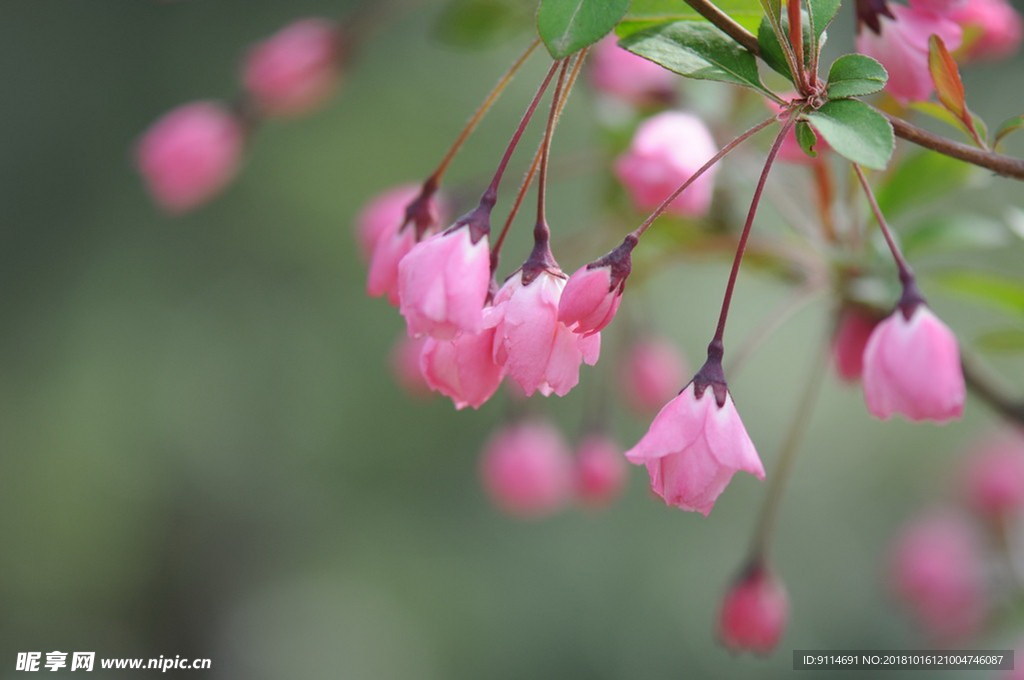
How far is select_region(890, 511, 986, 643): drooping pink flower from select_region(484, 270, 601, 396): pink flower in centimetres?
143

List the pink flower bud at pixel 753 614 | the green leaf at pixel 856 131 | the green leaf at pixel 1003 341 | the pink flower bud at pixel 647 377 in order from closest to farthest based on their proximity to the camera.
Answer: the green leaf at pixel 856 131 < the green leaf at pixel 1003 341 < the pink flower bud at pixel 753 614 < the pink flower bud at pixel 647 377

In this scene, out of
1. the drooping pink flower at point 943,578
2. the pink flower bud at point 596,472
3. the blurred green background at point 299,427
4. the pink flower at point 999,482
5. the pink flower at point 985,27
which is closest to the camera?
the pink flower at point 985,27

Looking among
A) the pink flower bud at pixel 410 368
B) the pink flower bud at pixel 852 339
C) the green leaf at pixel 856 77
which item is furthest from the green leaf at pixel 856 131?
the pink flower bud at pixel 410 368

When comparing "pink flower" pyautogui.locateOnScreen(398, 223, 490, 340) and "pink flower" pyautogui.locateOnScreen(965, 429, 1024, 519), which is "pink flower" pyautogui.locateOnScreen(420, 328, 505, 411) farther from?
"pink flower" pyautogui.locateOnScreen(965, 429, 1024, 519)

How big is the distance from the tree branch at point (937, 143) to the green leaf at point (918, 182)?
0.43m

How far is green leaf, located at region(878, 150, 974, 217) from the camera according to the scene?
3.46ft

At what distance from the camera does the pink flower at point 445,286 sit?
615 mm

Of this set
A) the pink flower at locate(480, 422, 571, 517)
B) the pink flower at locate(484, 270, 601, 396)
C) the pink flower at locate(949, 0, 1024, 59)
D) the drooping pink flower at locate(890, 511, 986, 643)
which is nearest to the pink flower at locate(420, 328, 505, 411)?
the pink flower at locate(484, 270, 601, 396)

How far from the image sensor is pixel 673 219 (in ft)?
3.97

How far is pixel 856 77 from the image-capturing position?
631 mm

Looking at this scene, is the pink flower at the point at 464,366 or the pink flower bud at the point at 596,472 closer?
the pink flower at the point at 464,366

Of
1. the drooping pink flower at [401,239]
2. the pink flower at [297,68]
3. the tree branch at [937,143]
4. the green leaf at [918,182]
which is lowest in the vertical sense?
the drooping pink flower at [401,239]

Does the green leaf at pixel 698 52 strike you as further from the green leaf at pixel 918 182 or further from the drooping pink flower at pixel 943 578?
the drooping pink flower at pixel 943 578

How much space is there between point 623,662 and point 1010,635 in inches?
50.6
